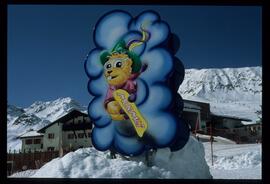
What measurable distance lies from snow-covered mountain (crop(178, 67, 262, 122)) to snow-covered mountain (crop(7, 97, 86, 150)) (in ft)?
4.92

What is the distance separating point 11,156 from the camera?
8383 mm

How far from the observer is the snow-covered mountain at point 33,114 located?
8289mm

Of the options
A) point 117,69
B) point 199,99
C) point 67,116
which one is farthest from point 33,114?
point 199,99

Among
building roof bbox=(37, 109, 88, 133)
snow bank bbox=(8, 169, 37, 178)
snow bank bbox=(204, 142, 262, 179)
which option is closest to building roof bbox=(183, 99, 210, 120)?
snow bank bbox=(204, 142, 262, 179)

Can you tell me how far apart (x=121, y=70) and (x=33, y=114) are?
4.61 ft

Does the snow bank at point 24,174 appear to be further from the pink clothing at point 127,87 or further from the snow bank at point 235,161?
the snow bank at point 235,161

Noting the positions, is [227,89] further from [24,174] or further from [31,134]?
[24,174]

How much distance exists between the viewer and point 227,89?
9.52 meters

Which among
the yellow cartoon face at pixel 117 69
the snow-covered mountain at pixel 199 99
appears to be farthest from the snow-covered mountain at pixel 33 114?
the yellow cartoon face at pixel 117 69

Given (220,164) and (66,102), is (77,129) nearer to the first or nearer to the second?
(66,102)

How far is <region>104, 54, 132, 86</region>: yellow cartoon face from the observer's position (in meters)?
8.14

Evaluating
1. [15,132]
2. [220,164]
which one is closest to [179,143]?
[220,164]

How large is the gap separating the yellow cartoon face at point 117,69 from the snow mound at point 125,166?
969 mm
